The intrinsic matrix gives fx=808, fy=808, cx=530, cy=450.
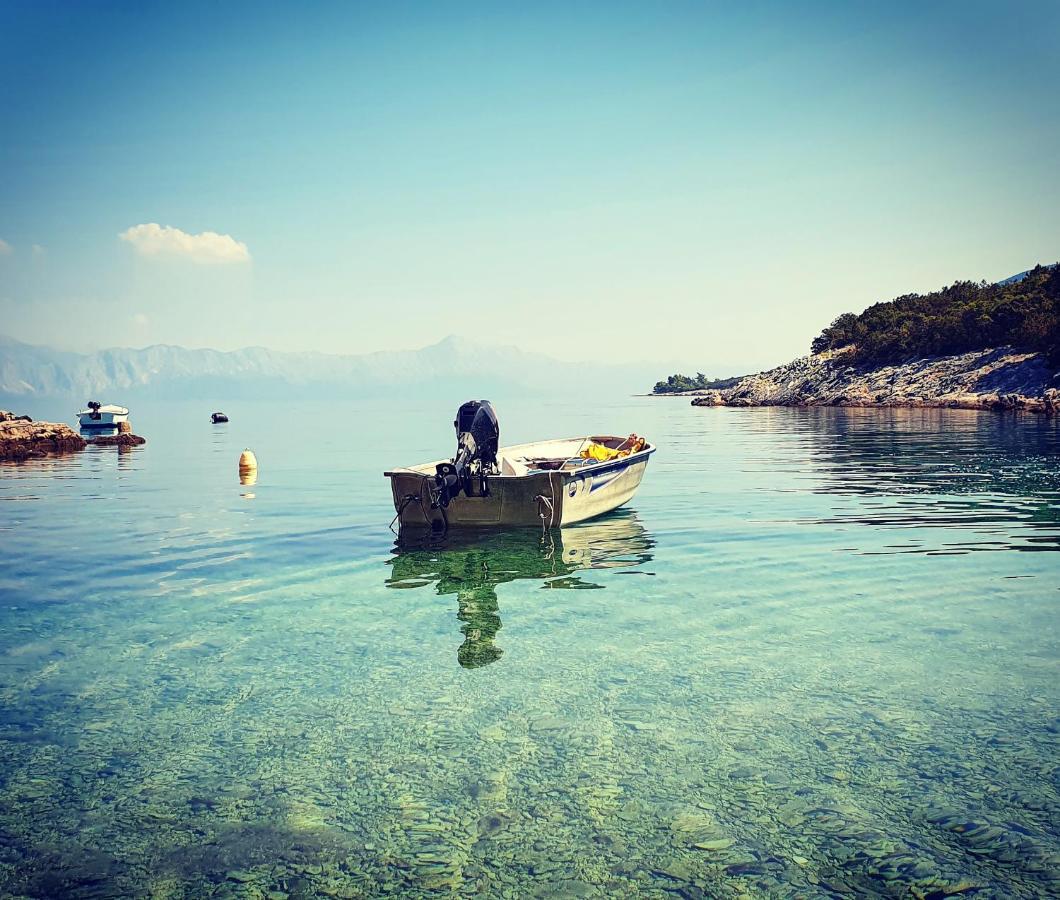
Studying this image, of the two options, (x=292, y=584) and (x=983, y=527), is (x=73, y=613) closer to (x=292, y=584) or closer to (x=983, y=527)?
(x=292, y=584)

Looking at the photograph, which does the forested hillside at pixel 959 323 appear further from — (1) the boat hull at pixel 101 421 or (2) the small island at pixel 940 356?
(1) the boat hull at pixel 101 421

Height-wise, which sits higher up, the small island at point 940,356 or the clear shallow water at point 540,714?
the small island at point 940,356

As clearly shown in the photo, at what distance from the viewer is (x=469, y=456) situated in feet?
57.1

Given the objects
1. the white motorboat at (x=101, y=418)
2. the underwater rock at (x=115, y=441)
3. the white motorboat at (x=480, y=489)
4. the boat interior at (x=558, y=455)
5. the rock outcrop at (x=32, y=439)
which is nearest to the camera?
the white motorboat at (x=480, y=489)

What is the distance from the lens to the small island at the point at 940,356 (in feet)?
249

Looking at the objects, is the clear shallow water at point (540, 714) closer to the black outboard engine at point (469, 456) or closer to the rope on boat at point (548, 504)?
the rope on boat at point (548, 504)

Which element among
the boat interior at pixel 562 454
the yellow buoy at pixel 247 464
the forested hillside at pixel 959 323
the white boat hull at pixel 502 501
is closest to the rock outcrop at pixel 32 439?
the yellow buoy at pixel 247 464

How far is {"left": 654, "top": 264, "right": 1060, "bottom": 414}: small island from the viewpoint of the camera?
249 ft

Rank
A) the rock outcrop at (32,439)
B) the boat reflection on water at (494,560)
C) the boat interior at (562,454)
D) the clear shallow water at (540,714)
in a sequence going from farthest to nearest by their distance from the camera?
the rock outcrop at (32,439), the boat interior at (562,454), the boat reflection on water at (494,560), the clear shallow water at (540,714)

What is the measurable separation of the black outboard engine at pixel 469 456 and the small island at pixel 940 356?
60.0 metres

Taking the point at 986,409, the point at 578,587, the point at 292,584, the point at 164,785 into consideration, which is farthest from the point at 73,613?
the point at 986,409

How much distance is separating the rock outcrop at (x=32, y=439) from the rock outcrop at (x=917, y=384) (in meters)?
69.7

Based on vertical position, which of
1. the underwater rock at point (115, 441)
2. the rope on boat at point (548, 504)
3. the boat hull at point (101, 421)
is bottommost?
the rope on boat at point (548, 504)

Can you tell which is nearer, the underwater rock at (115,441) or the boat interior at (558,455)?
the boat interior at (558,455)
